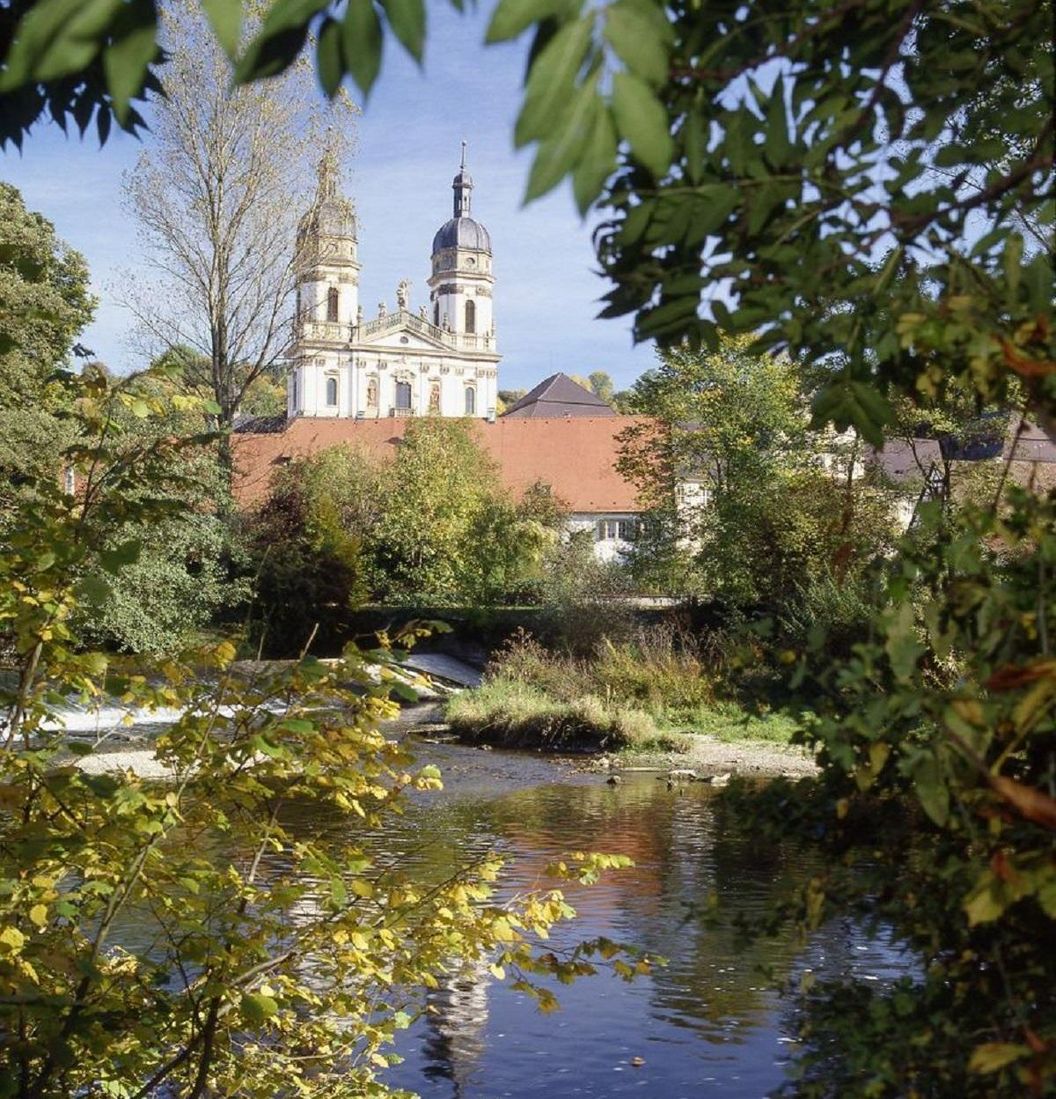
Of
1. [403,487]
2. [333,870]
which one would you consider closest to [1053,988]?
[333,870]

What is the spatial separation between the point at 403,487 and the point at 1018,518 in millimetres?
34165

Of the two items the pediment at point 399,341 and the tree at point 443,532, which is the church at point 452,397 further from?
the tree at point 443,532

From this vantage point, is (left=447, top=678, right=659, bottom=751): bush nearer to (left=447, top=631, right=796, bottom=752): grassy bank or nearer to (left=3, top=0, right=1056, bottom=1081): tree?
(left=447, top=631, right=796, bottom=752): grassy bank

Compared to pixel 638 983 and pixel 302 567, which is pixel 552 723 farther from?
pixel 638 983

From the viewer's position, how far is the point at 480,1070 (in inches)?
238

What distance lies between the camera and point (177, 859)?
11.3ft

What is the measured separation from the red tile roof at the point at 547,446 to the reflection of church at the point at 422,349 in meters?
12.2

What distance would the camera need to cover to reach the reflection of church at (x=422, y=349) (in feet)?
239

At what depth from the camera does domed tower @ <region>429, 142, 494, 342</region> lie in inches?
3305

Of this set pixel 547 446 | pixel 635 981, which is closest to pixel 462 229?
pixel 547 446

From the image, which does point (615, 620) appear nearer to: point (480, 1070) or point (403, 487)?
point (403, 487)

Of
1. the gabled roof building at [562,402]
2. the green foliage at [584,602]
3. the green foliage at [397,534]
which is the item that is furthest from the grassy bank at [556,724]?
the gabled roof building at [562,402]

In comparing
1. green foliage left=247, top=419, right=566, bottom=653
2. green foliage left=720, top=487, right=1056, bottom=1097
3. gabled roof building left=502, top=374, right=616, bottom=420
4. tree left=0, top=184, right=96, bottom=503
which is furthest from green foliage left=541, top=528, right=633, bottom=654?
gabled roof building left=502, top=374, right=616, bottom=420

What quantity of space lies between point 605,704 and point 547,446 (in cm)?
3348
